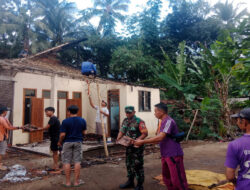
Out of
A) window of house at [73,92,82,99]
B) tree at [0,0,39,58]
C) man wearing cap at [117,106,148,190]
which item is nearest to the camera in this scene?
man wearing cap at [117,106,148,190]

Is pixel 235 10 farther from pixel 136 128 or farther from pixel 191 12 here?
pixel 136 128

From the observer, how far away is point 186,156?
6871 millimetres

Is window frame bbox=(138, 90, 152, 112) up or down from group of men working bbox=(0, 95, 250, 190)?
up

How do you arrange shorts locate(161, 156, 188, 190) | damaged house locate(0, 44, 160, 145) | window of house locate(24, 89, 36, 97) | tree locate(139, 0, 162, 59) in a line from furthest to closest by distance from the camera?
tree locate(139, 0, 162, 59), window of house locate(24, 89, 36, 97), damaged house locate(0, 44, 160, 145), shorts locate(161, 156, 188, 190)

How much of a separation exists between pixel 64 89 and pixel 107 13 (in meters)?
12.2

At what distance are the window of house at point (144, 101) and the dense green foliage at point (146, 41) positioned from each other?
1.35 meters

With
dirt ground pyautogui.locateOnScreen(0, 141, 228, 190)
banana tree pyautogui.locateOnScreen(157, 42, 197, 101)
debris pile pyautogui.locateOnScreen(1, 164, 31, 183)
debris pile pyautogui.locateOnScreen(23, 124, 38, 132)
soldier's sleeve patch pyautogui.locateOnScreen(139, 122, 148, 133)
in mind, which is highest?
banana tree pyautogui.locateOnScreen(157, 42, 197, 101)

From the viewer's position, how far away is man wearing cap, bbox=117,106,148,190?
3.72 meters

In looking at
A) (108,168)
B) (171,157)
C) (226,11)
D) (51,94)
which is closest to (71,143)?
(108,168)

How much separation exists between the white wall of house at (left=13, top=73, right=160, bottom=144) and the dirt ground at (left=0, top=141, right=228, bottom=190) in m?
1.97

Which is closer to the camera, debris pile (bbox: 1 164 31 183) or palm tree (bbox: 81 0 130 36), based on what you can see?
debris pile (bbox: 1 164 31 183)

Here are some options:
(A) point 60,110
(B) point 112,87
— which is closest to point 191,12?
(B) point 112,87

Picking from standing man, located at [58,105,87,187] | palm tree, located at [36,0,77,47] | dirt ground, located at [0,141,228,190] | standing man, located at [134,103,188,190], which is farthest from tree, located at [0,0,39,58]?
standing man, located at [134,103,188,190]

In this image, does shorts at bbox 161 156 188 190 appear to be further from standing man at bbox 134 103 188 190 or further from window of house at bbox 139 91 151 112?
window of house at bbox 139 91 151 112
